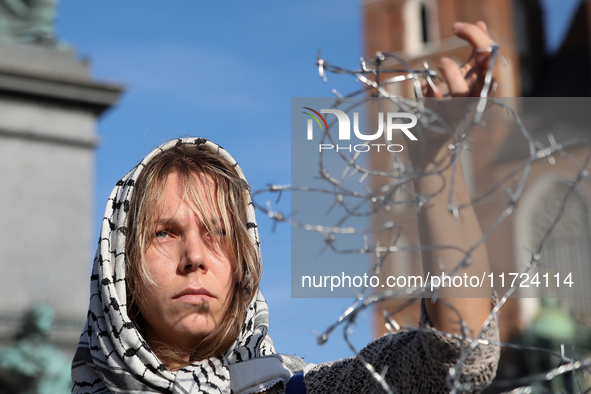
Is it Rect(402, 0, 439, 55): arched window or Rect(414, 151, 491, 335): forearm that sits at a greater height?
Rect(402, 0, 439, 55): arched window

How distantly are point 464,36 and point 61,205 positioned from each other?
4.92 meters

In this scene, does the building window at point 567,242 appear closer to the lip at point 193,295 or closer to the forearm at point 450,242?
the lip at point 193,295

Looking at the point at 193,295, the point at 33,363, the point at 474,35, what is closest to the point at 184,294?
the point at 193,295

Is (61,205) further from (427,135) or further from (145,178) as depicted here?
(427,135)

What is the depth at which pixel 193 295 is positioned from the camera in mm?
1311

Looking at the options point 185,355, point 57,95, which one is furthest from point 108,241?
point 57,95

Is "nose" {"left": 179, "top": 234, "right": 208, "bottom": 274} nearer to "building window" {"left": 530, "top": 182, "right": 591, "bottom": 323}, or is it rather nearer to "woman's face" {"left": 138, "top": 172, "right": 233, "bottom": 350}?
"woman's face" {"left": 138, "top": 172, "right": 233, "bottom": 350}

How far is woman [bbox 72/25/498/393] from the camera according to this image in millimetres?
1329

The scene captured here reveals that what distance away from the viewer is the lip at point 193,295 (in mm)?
1304

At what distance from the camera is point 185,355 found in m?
1.42

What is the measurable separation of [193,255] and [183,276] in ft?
0.14

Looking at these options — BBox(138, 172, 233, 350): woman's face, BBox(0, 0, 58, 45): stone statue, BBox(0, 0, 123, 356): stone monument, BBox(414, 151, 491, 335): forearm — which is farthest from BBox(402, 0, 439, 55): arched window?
BBox(414, 151, 491, 335): forearm

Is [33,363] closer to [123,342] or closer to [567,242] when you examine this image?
[123,342]

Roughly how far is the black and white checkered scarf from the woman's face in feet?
0.18
